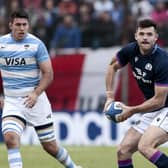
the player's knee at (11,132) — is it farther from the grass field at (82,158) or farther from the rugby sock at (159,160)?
the grass field at (82,158)

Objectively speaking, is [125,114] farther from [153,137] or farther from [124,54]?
[124,54]

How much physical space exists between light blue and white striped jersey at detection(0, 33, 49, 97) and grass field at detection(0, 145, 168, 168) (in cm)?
243

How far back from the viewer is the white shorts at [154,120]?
423 inches

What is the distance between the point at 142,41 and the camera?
10602 millimetres

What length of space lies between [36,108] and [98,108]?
944cm

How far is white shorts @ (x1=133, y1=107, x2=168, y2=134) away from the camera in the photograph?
1074 centimetres

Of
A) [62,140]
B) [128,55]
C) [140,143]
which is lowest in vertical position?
[62,140]

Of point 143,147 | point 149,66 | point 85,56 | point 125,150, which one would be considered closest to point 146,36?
point 149,66

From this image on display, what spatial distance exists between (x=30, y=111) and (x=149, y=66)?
1805mm

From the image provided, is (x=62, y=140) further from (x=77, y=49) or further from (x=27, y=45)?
(x=27, y=45)

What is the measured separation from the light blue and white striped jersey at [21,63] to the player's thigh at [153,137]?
5.84ft

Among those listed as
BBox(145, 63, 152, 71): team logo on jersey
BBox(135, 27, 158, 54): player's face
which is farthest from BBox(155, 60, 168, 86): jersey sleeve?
BBox(135, 27, 158, 54): player's face

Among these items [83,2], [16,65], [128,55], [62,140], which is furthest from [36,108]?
[83,2]

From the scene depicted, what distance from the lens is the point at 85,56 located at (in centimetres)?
2138
